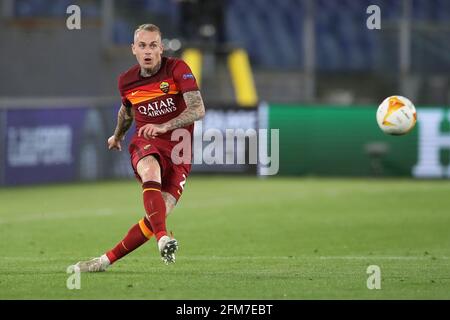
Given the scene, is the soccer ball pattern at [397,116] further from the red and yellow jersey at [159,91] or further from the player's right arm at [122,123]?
the player's right arm at [122,123]

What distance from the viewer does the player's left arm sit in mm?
9703

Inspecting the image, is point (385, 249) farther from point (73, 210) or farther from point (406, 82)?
point (406, 82)

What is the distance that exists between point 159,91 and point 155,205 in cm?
102

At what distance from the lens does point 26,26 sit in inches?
1153

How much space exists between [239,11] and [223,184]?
10.5 meters

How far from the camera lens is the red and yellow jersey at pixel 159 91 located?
9.94m

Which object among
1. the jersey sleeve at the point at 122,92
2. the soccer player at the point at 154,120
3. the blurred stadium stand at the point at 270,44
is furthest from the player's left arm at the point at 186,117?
the blurred stadium stand at the point at 270,44

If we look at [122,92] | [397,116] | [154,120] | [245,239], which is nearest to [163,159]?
[154,120]

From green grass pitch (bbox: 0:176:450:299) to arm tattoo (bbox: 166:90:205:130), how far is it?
1.28 metres

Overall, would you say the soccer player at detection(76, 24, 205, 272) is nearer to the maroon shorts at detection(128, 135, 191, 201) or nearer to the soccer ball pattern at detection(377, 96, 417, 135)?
the maroon shorts at detection(128, 135, 191, 201)

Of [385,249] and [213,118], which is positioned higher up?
[213,118]
